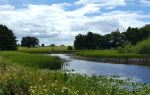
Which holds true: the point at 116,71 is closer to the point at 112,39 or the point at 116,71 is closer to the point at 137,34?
the point at 137,34

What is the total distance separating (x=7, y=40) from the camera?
129 metres

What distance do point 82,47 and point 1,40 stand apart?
2765 inches

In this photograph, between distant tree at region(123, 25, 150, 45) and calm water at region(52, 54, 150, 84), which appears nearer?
calm water at region(52, 54, 150, 84)

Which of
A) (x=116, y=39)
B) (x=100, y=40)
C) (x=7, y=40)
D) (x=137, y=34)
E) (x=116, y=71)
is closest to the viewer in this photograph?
(x=116, y=71)

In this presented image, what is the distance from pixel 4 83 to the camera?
18.7m

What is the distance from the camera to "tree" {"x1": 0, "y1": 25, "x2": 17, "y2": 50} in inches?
5054

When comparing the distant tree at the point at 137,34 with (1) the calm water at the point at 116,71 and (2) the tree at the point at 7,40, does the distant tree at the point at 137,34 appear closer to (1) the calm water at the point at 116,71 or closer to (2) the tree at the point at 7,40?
(2) the tree at the point at 7,40

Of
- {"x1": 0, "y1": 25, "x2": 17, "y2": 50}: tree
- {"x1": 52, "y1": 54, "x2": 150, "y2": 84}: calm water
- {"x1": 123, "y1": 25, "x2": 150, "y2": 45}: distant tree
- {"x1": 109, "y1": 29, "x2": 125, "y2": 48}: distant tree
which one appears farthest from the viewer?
{"x1": 109, "y1": 29, "x2": 125, "y2": 48}: distant tree

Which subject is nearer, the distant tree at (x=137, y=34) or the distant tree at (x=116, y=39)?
the distant tree at (x=137, y=34)

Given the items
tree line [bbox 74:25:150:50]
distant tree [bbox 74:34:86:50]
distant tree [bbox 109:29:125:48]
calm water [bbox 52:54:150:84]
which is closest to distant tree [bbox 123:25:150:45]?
tree line [bbox 74:25:150:50]

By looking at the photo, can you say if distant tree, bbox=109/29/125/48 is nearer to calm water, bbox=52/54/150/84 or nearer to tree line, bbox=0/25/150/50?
tree line, bbox=0/25/150/50

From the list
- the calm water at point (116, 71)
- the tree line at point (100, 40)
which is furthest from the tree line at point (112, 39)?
the calm water at point (116, 71)

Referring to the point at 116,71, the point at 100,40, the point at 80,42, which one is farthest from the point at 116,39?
the point at 116,71

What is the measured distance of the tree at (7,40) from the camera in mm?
128375
